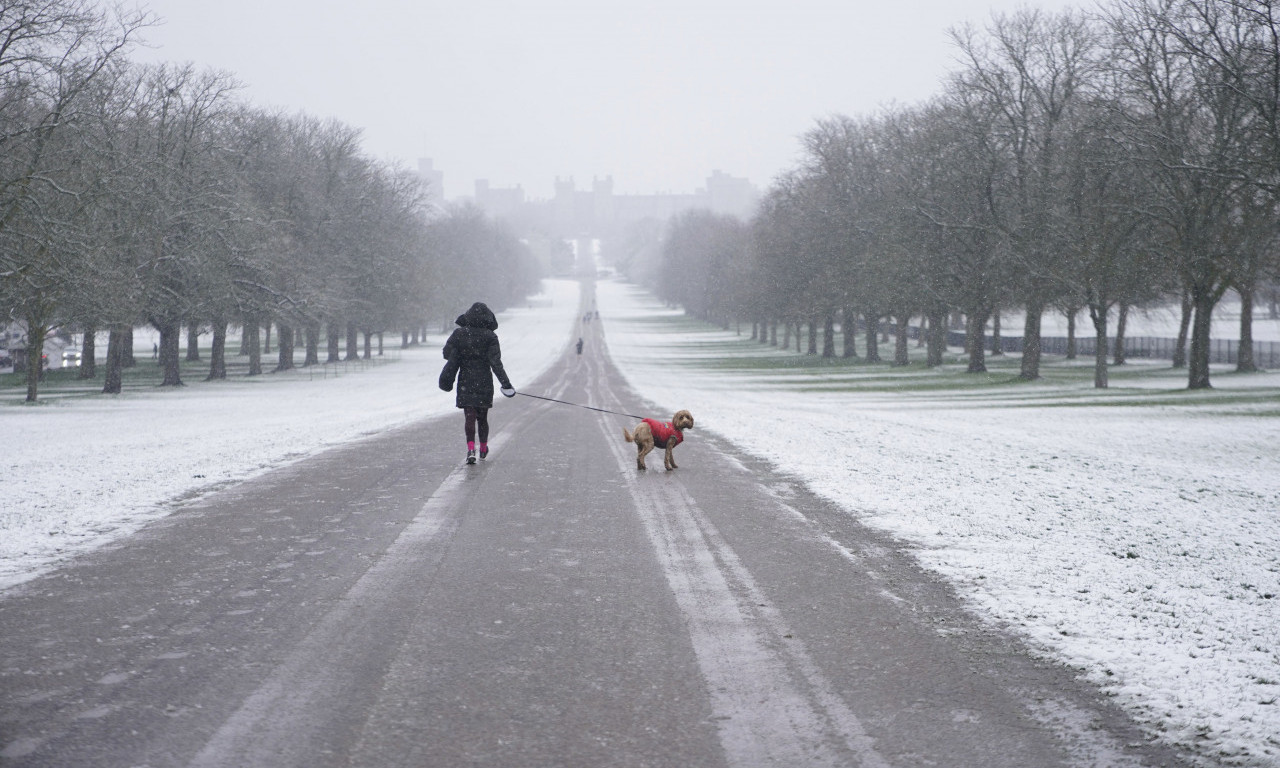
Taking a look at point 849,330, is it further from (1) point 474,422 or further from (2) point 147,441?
(1) point 474,422

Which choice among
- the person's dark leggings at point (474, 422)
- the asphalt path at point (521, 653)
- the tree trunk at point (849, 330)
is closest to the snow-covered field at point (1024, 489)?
the asphalt path at point (521, 653)

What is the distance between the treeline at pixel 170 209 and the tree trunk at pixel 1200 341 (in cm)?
3092

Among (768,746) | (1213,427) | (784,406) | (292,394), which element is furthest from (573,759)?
(292,394)

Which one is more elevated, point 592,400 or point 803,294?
point 803,294

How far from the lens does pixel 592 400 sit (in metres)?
29.0

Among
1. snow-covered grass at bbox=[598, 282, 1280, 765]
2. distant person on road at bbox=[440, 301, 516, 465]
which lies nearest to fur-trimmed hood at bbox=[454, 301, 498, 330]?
distant person on road at bbox=[440, 301, 516, 465]

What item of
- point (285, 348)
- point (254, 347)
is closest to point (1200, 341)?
point (254, 347)

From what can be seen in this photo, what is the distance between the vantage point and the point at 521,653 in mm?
5336

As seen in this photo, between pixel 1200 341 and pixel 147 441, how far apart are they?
29660 millimetres

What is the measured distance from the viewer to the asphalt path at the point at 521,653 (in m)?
4.16

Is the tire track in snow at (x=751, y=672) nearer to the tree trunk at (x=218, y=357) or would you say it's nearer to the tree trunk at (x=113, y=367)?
the tree trunk at (x=113, y=367)

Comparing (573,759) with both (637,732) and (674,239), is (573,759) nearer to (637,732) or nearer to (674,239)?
(637,732)

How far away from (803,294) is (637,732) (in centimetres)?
5124

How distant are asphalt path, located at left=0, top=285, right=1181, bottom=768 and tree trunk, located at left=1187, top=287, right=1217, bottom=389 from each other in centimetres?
2689
